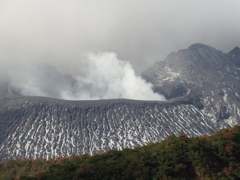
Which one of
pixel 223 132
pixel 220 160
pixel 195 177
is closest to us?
pixel 195 177

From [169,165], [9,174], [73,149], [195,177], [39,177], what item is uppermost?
[73,149]

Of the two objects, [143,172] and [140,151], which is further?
[140,151]

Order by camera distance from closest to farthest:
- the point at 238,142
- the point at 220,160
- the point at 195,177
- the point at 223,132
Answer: the point at 195,177
the point at 220,160
the point at 238,142
the point at 223,132

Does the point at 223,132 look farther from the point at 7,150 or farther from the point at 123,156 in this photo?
the point at 7,150

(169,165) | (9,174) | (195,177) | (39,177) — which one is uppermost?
(9,174)

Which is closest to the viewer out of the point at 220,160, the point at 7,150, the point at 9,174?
the point at 220,160

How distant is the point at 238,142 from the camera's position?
6725cm

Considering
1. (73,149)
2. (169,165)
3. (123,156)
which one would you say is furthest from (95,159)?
(73,149)

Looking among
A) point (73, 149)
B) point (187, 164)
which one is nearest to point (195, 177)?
point (187, 164)

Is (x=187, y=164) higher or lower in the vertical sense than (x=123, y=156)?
lower

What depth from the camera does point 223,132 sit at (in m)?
73.4

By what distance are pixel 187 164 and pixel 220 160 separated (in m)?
6.38

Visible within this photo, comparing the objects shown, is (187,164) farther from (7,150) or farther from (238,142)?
(7,150)

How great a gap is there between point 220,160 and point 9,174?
64421 mm
